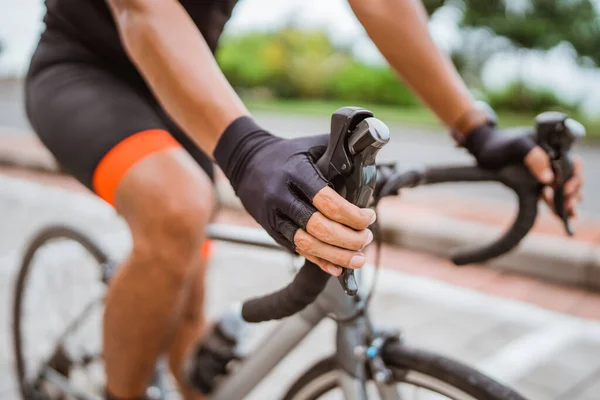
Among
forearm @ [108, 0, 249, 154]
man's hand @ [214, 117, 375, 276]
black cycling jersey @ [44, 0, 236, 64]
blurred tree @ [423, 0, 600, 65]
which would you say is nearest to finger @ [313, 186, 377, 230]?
man's hand @ [214, 117, 375, 276]

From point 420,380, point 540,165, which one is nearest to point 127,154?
point 420,380

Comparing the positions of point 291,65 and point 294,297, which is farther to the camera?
point 291,65

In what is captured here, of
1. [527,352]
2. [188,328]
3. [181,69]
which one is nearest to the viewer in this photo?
[181,69]

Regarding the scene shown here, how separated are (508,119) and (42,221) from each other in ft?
41.8

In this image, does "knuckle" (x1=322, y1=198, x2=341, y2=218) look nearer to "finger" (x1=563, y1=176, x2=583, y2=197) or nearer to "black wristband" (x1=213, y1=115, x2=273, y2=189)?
"black wristband" (x1=213, y1=115, x2=273, y2=189)

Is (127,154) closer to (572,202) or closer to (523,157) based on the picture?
(523,157)

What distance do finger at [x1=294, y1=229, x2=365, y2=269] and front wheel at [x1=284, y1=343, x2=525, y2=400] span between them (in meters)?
0.43

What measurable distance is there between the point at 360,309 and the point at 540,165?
499 mm

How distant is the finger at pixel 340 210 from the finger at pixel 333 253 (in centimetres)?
4

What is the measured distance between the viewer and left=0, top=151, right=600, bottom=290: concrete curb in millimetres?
4020

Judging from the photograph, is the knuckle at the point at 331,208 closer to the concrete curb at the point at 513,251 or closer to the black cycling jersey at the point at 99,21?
the black cycling jersey at the point at 99,21

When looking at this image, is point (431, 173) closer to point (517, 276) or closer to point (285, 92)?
point (517, 276)

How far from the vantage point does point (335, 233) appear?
2.99ft

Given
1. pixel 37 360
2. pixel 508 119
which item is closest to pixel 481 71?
pixel 508 119
